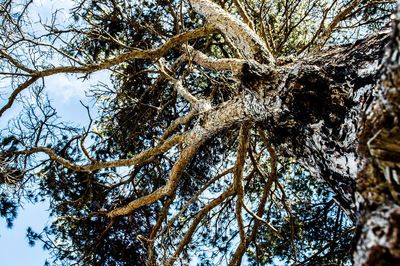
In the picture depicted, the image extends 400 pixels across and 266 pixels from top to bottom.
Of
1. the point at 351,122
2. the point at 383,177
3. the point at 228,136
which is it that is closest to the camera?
the point at 383,177

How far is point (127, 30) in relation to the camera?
4898mm

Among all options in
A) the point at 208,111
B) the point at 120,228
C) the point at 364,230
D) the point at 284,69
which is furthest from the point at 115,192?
the point at 364,230

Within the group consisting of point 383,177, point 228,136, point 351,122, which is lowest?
point 383,177

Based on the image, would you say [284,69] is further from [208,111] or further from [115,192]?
[115,192]

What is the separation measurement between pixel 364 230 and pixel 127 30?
4.53 meters

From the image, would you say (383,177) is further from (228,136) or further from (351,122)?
(228,136)

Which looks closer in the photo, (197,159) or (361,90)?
(361,90)

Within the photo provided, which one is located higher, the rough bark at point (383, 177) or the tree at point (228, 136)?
the tree at point (228, 136)

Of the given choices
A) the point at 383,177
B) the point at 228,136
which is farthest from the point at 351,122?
the point at 228,136

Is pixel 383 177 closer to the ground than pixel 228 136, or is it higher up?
closer to the ground

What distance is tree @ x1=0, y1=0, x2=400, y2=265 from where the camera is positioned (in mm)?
1078

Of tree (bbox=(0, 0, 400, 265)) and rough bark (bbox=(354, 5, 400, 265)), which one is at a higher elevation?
tree (bbox=(0, 0, 400, 265))

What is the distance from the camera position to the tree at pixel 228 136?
1078 millimetres

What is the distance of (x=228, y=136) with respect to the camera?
4926 mm
